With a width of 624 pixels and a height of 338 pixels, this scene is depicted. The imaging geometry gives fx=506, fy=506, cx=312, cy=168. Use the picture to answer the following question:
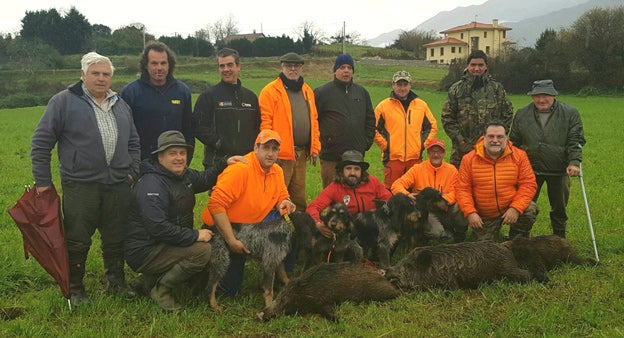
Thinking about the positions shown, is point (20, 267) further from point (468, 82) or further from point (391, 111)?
point (468, 82)

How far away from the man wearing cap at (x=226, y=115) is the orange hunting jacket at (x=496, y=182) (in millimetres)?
2847

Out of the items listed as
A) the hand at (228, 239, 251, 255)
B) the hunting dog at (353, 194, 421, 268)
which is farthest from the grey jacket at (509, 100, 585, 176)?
the hand at (228, 239, 251, 255)

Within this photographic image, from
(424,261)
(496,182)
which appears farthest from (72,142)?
(496,182)

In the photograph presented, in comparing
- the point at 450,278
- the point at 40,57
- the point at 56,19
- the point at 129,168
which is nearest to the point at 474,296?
the point at 450,278

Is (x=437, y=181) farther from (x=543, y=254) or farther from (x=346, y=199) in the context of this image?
(x=543, y=254)

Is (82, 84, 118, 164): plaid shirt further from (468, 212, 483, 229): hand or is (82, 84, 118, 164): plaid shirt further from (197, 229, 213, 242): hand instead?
(468, 212, 483, 229): hand

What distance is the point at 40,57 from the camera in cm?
6125

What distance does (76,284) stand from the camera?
506 cm

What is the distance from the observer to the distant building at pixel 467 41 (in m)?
80.6

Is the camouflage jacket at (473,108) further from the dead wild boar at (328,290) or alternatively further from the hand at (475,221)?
the dead wild boar at (328,290)

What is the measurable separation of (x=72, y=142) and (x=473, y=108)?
5407 millimetres

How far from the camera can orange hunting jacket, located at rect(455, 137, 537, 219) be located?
6.37m

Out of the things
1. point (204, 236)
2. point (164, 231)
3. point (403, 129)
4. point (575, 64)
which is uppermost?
point (575, 64)

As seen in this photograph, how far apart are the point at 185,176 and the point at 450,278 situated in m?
3.00
